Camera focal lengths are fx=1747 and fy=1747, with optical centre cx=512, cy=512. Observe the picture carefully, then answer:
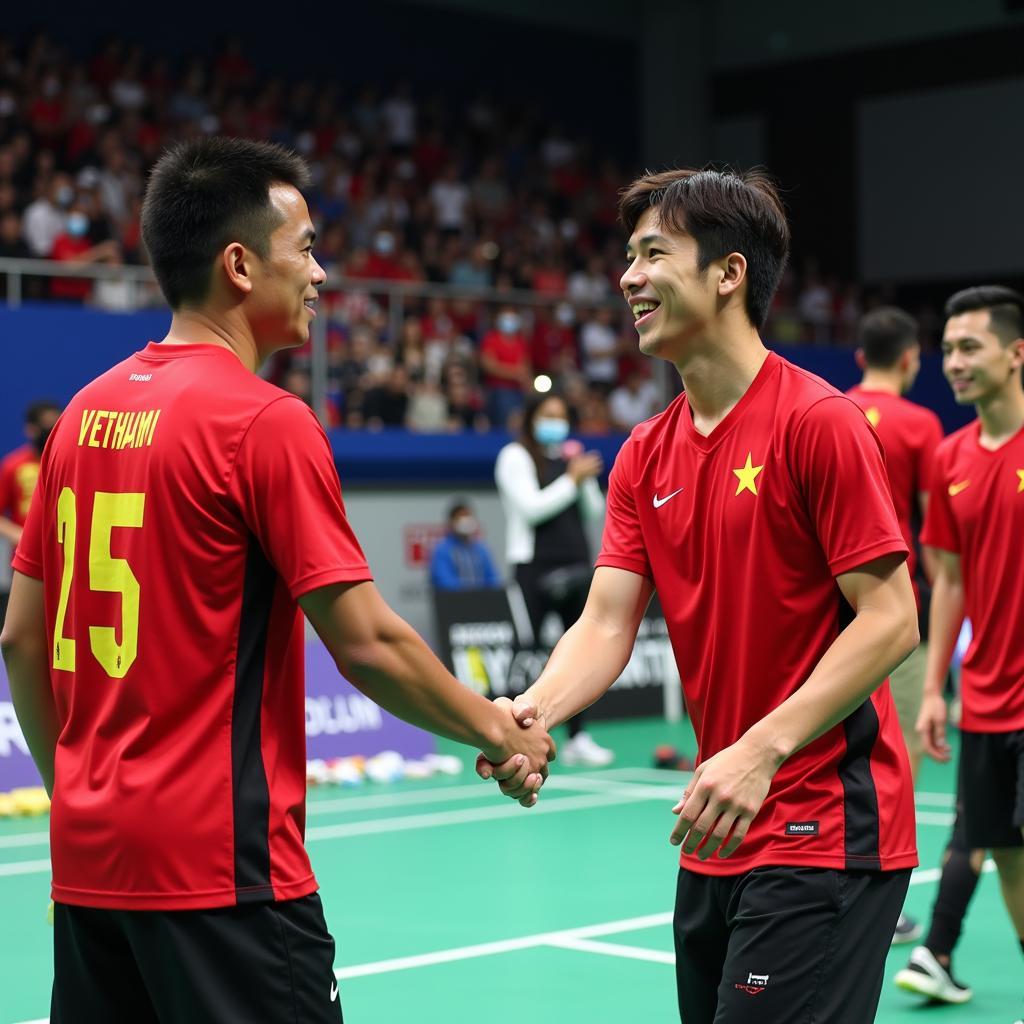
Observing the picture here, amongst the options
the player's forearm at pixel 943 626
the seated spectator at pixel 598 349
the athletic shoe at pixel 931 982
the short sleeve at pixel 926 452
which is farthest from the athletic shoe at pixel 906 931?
the seated spectator at pixel 598 349

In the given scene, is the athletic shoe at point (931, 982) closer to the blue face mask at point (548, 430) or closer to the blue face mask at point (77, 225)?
the blue face mask at point (548, 430)

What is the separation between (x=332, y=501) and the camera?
3.12m

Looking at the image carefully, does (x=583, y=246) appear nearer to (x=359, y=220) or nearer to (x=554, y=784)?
(x=359, y=220)

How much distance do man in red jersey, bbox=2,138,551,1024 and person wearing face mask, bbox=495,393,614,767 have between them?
29.2ft

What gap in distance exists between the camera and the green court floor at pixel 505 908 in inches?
254

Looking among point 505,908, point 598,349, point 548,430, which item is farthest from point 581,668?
point 598,349

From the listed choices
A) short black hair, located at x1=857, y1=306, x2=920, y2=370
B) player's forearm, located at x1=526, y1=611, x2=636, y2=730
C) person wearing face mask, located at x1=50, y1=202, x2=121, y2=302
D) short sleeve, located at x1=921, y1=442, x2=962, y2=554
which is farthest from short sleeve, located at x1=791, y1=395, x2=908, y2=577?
person wearing face mask, located at x1=50, y1=202, x2=121, y2=302

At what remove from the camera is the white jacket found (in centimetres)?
1227

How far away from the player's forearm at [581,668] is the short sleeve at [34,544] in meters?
1.11

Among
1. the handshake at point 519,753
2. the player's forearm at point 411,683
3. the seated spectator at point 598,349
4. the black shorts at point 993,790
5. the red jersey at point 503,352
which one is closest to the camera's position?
the player's forearm at point 411,683

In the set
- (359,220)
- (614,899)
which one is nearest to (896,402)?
(614,899)

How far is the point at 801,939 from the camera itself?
3.40 metres

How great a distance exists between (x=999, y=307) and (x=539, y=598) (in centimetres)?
625

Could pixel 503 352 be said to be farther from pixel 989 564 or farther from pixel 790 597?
pixel 790 597
